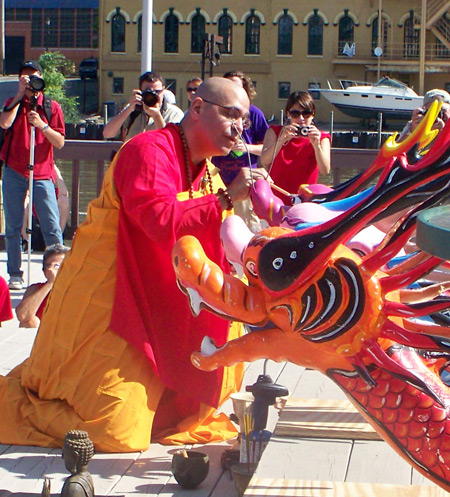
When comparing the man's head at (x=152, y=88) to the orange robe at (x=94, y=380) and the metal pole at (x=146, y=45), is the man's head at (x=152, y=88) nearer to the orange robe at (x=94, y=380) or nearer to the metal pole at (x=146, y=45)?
the metal pole at (x=146, y=45)

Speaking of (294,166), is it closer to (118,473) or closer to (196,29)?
(118,473)

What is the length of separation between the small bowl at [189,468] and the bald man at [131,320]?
370mm

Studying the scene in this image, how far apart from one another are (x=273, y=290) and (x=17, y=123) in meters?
4.90

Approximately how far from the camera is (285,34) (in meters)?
40.9

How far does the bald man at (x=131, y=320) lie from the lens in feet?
12.1

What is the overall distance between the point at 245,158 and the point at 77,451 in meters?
3.55

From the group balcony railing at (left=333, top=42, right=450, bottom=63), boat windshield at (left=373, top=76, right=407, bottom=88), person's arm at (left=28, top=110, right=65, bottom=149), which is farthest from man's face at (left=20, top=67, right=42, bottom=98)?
balcony railing at (left=333, top=42, right=450, bottom=63)

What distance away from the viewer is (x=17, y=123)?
709 centimetres

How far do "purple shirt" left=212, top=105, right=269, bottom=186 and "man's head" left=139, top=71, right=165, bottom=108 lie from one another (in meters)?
0.56

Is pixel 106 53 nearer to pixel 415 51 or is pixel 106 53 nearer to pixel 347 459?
pixel 415 51

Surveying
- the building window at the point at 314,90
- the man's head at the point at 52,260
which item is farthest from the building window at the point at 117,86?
the man's head at the point at 52,260

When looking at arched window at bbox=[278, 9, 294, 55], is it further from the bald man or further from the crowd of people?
the bald man

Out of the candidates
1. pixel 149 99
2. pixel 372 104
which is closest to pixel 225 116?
pixel 149 99

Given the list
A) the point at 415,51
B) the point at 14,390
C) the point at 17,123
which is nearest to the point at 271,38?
the point at 415,51
